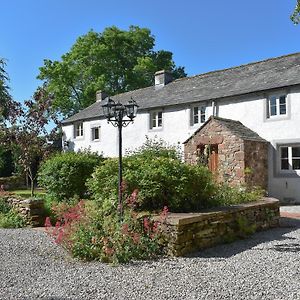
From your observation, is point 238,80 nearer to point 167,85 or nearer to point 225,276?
point 167,85

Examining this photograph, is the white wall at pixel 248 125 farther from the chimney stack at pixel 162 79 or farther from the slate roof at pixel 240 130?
the chimney stack at pixel 162 79

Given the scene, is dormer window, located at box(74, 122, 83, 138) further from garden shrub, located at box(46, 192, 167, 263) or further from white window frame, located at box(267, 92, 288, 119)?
garden shrub, located at box(46, 192, 167, 263)

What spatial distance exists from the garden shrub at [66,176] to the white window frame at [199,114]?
8.35 metres

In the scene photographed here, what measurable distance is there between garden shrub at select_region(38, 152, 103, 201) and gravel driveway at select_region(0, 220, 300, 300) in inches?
219

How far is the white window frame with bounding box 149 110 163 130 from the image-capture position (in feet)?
72.5

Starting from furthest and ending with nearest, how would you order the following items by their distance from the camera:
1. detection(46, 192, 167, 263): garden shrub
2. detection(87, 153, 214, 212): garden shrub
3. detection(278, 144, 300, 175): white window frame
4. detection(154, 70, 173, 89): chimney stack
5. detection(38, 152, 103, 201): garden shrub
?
detection(154, 70, 173, 89): chimney stack → detection(278, 144, 300, 175): white window frame → detection(38, 152, 103, 201): garden shrub → detection(87, 153, 214, 212): garden shrub → detection(46, 192, 167, 263): garden shrub

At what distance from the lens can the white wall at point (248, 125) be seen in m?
16.5

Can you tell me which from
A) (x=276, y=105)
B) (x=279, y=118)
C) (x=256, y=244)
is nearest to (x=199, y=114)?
(x=276, y=105)

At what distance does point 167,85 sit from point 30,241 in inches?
721

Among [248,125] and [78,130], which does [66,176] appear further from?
[78,130]

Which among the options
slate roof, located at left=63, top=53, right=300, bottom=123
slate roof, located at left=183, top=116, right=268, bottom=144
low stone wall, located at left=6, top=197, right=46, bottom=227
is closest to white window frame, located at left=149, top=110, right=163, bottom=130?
slate roof, located at left=63, top=53, right=300, bottom=123

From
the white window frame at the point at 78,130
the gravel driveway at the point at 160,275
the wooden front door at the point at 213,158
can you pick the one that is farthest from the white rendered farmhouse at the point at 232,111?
the gravel driveway at the point at 160,275

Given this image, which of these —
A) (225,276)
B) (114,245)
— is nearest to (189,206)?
(114,245)

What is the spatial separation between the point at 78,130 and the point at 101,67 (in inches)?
360
